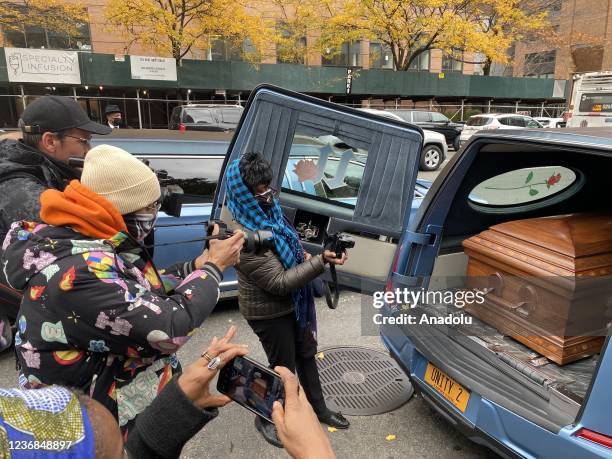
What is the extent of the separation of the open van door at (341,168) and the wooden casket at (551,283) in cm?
63

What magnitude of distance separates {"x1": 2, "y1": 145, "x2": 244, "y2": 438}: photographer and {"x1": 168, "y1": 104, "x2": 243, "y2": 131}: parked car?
12.0 m

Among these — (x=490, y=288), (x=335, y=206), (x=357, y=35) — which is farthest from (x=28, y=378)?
(x=357, y=35)

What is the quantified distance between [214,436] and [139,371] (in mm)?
1428

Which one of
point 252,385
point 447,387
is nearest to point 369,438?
point 447,387

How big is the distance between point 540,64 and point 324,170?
37737 millimetres

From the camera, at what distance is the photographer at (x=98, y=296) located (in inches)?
53.3

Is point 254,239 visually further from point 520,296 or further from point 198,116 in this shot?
point 198,116

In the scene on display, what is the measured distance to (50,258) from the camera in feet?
4.47

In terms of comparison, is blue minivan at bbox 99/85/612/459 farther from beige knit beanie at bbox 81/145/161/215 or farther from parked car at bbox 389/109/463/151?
parked car at bbox 389/109/463/151

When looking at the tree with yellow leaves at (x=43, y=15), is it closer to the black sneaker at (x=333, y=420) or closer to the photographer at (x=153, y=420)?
the black sneaker at (x=333, y=420)

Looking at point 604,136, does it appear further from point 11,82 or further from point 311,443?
point 11,82

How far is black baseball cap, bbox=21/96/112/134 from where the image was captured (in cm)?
227

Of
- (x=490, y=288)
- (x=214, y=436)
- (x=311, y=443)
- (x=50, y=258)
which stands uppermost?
(x=50, y=258)

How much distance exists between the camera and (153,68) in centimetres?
1878
